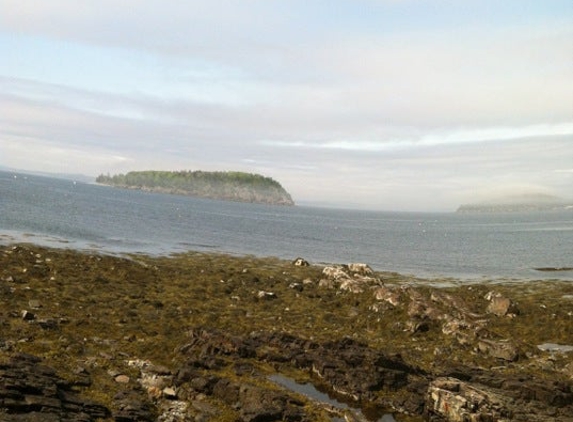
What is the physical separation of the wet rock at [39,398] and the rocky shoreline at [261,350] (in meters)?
0.05

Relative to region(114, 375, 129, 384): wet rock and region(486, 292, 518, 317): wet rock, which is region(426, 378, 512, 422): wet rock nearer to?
region(114, 375, 129, 384): wet rock

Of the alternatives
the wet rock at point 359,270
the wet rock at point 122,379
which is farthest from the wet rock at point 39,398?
the wet rock at point 359,270

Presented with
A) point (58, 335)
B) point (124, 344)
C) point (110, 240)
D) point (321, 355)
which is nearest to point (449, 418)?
point (321, 355)

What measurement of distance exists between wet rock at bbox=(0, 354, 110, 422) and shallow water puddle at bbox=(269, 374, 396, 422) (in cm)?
732

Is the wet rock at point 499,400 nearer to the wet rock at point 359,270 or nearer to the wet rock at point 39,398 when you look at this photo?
the wet rock at point 39,398

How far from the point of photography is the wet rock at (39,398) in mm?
13812

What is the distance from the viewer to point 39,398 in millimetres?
14641

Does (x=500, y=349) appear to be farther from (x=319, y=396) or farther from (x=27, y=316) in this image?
(x=27, y=316)

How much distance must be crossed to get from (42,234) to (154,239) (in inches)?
694

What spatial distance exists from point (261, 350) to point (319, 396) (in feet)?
14.7

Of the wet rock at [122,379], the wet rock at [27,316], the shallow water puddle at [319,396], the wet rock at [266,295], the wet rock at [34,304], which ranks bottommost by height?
the shallow water puddle at [319,396]

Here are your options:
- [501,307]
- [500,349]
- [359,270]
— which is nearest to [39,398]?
[500,349]

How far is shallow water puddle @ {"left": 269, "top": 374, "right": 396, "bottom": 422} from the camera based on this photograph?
56.9ft

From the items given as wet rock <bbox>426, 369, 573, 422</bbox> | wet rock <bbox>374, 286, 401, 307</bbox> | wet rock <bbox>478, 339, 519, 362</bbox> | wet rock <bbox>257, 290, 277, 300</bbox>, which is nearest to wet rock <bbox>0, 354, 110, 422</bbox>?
wet rock <bbox>426, 369, 573, 422</bbox>
